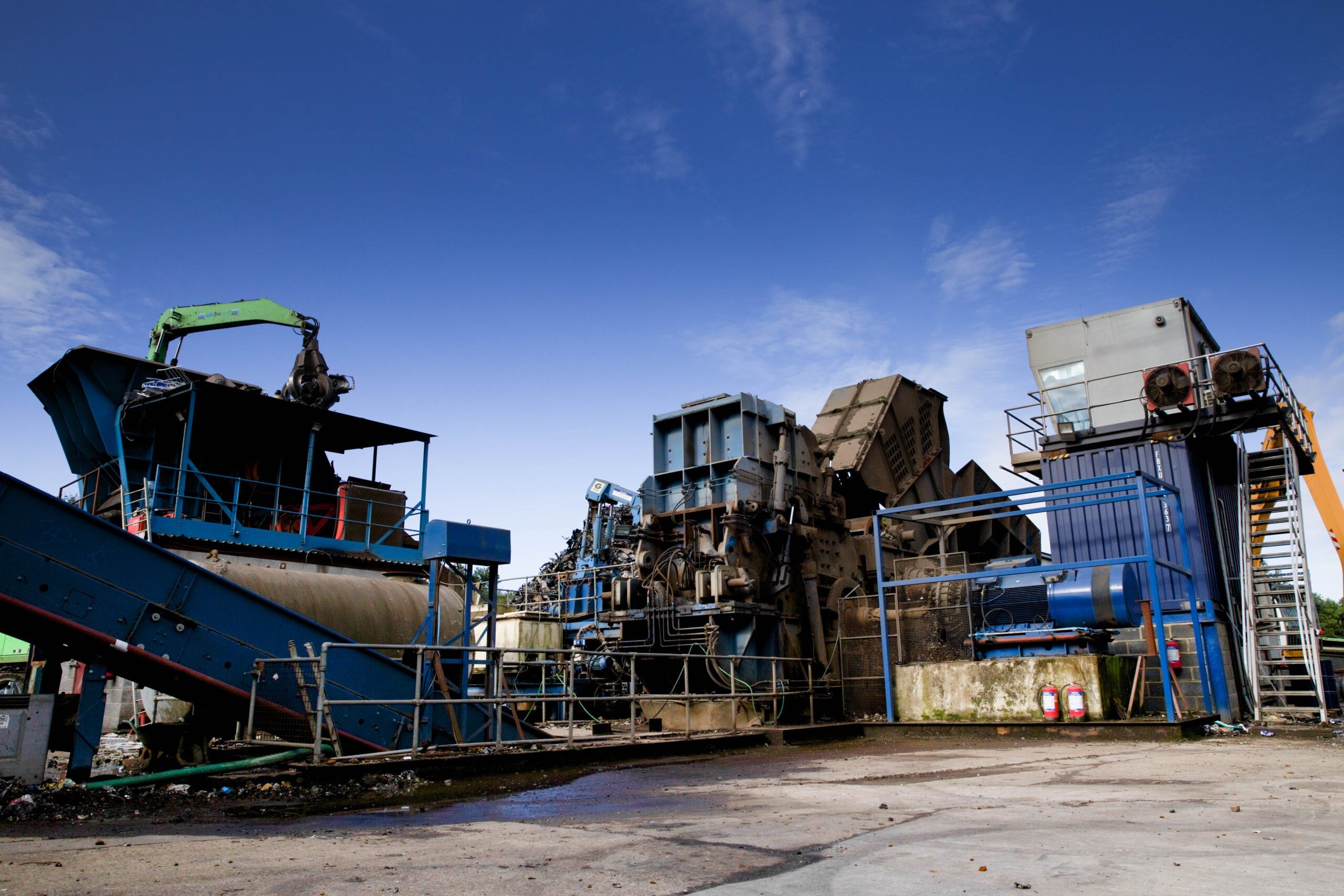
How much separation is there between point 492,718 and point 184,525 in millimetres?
7903

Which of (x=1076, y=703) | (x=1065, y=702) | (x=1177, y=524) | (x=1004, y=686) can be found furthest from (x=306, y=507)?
(x=1177, y=524)

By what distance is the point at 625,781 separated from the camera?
29.7 ft

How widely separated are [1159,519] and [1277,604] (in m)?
2.70

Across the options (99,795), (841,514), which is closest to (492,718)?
(99,795)

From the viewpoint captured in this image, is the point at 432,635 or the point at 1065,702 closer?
the point at 432,635

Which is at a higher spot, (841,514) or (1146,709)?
(841,514)

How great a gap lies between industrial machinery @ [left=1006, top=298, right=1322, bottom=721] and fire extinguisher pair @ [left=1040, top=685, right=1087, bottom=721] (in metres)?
2.26

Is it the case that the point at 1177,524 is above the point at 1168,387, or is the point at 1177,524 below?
below

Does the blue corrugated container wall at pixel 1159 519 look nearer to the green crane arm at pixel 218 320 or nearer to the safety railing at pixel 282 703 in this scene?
the safety railing at pixel 282 703

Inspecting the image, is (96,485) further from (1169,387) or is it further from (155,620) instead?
(1169,387)

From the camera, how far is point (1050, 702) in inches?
530

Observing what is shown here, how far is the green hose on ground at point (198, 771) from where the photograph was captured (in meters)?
7.73

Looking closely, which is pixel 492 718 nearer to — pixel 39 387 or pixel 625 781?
pixel 625 781

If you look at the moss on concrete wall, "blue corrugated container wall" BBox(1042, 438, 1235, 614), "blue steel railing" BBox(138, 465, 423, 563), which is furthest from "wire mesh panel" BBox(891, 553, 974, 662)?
"blue steel railing" BBox(138, 465, 423, 563)
